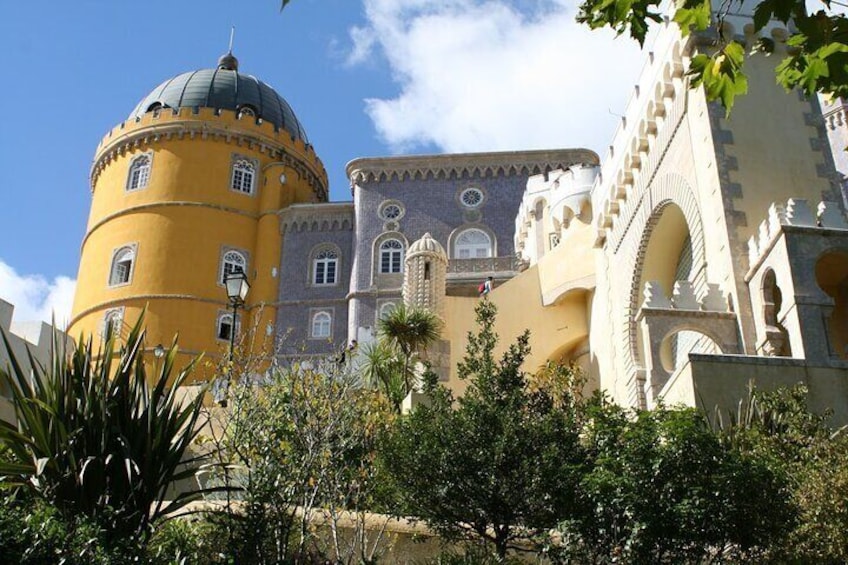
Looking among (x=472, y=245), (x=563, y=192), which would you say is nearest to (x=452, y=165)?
(x=472, y=245)

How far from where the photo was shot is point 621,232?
22.2 meters

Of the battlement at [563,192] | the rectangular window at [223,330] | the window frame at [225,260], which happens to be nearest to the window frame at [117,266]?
the window frame at [225,260]

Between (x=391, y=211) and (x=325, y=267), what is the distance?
3615 mm

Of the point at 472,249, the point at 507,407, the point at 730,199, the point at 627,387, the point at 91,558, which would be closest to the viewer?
the point at 91,558

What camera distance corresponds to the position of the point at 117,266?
38188 mm

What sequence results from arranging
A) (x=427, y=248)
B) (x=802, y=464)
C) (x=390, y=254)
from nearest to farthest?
(x=802, y=464)
(x=427, y=248)
(x=390, y=254)

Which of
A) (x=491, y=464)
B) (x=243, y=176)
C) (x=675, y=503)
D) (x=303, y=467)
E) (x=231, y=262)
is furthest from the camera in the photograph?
(x=243, y=176)

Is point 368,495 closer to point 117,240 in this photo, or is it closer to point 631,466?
point 631,466

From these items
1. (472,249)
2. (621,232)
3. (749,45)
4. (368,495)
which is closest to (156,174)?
(472,249)

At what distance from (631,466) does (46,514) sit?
17.7 feet

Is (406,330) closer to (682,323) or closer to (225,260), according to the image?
(682,323)

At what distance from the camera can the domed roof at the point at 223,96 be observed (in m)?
41.1

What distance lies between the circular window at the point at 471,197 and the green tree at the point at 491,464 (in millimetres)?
27589

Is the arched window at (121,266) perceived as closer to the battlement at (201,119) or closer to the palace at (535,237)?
the palace at (535,237)
